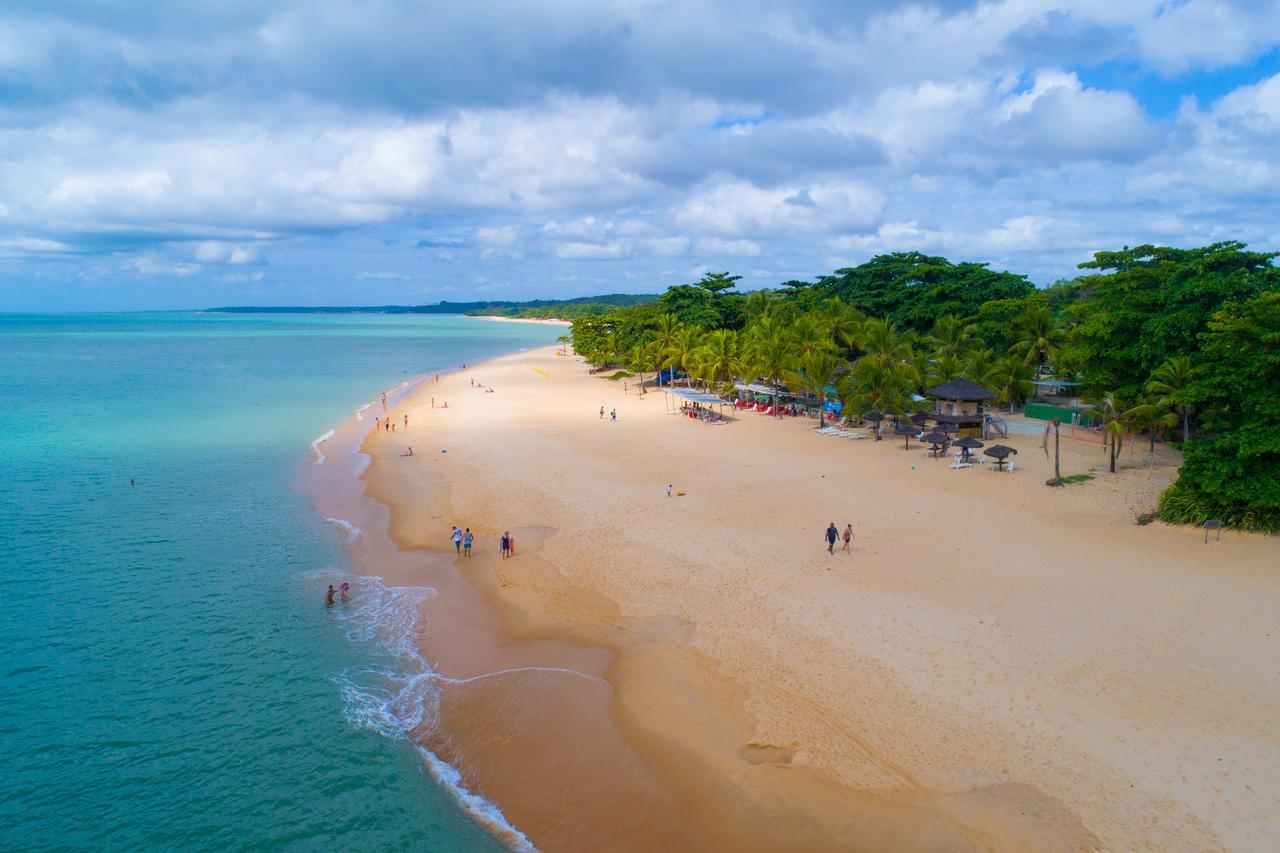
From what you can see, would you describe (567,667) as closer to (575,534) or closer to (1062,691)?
(575,534)

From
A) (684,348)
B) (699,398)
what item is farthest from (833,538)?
(684,348)

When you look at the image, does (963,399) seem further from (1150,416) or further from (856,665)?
(856,665)

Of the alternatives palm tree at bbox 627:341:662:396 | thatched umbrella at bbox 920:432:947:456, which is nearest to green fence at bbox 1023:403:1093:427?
thatched umbrella at bbox 920:432:947:456

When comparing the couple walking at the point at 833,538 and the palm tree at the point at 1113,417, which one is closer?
the couple walking at the point at 833,538

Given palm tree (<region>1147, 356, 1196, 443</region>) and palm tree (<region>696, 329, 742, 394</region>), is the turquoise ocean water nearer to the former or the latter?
palm tree (<region>696, 329, 742, 394</region>)

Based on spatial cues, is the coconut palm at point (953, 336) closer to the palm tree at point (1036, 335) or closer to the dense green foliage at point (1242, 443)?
the palm tree at point (1036, 335)

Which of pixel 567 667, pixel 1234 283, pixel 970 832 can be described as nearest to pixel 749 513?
pixel 567 667

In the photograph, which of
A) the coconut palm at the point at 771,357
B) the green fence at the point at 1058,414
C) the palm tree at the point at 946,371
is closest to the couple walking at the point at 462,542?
the coconut palm at the point at 771,357
